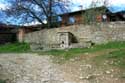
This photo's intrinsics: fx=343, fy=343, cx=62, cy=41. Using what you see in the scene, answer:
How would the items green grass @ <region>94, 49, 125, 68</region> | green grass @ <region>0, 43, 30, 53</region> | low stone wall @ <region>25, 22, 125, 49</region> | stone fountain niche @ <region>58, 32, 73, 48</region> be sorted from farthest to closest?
green grass @ <region>0, 43, 30, 53</region> → stone fountain niche @ <region>58, 32, 73, 48</region> → low stone wall @ <region>25, 22, 125, 49</region> → green grass @ <region>94, 49, 125, 68</region>

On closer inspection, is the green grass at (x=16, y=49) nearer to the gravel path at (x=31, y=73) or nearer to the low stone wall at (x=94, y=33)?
the low stone wall at (x=94, y=33)

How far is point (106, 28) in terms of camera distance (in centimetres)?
2377

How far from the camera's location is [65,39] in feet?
81.5

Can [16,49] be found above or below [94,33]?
below

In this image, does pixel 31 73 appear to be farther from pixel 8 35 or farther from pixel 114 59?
pixel 8 35

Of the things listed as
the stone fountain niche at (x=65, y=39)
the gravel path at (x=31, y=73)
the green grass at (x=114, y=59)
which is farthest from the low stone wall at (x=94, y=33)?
the gravel path at (x=31, y=73)

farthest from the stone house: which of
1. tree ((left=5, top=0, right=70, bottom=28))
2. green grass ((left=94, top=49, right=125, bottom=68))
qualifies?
green grass ((left=94, top=49, right=125, bottom=68))

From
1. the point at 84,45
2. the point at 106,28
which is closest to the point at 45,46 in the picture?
the point at 84,45

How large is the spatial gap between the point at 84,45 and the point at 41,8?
12711mm

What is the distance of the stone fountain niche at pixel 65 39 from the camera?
24502 millimetres

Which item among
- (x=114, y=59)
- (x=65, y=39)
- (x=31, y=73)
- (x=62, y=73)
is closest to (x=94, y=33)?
(x=65, y=39)

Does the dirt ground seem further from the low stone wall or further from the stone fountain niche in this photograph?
the stone fountain niche

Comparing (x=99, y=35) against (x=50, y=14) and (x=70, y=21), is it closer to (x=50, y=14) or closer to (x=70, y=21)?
(x=50, y=14)

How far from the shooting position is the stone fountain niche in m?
24.5
